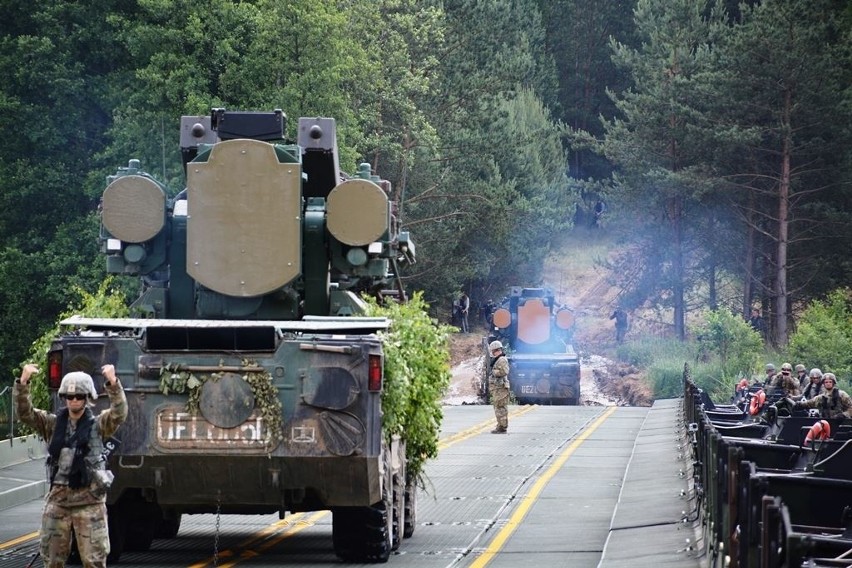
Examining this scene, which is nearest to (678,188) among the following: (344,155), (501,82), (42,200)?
(501,82)

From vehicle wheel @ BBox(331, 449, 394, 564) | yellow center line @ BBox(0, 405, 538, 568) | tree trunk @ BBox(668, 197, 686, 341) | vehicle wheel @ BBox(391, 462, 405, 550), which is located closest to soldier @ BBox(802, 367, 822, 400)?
yellow center line @ BBox(0, 405, 538, 568)

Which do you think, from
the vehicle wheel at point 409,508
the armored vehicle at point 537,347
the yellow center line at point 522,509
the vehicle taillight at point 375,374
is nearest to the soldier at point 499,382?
the yellow center line at point 522,509

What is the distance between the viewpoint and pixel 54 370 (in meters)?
12.7

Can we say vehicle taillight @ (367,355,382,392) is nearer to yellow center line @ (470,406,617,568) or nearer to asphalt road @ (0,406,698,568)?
asphalt road @ (0,406,698,568)

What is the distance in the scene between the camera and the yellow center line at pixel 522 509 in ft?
50.2

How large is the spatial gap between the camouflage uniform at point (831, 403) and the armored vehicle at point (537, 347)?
24251mm

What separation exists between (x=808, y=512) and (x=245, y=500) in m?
4.62

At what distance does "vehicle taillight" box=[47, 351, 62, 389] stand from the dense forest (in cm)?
2788

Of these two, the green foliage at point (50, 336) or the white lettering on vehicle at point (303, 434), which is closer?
the white lettering on vehicle at point (303, 434)

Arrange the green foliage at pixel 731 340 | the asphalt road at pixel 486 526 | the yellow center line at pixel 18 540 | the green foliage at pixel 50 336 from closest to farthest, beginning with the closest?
the green foliage at pixel 50 336 < the asphalt road at pixel 486 526 < the yellow center line at pixel 18 540 < the green foliage at pixel 731 340

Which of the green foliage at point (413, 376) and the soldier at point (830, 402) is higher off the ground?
the green foliage at point (413, 376)

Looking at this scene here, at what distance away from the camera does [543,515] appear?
18953mm

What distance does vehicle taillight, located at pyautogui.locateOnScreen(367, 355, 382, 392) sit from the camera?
501 inches

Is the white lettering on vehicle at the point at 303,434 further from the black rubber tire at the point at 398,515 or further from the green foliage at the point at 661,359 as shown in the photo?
the green foliage at the point at 661,359
